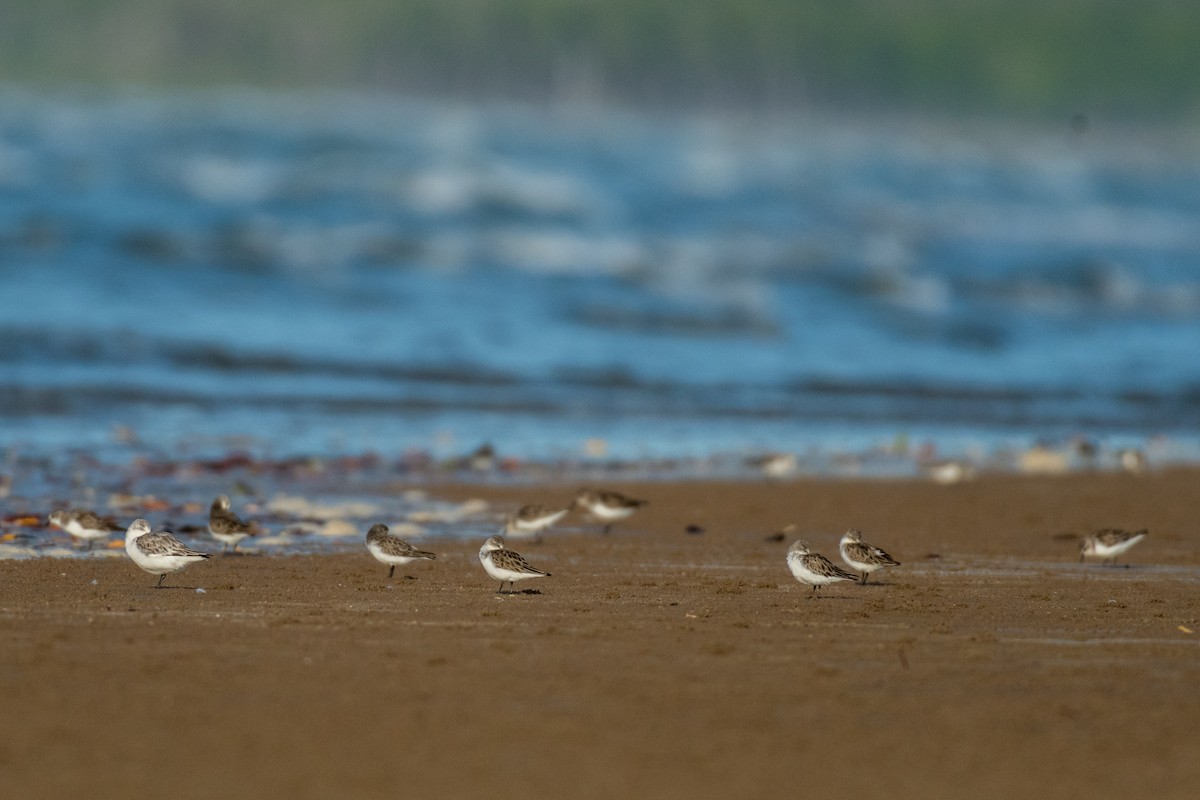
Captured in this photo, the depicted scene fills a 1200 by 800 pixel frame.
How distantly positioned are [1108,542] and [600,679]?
520cm

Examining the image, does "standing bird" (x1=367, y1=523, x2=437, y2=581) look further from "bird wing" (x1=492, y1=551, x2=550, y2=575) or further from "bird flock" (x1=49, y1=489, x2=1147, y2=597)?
"bird wing" (x1=492, y1=551, x2=550, y2=575)

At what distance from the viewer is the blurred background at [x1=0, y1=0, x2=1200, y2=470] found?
20.9m

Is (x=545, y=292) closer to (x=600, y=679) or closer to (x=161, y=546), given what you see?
(x=161, y=546)

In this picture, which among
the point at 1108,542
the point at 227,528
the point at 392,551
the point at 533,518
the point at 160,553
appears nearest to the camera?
the point at 160,553

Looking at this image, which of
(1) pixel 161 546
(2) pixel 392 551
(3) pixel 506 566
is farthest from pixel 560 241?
(1) pixel 161 546

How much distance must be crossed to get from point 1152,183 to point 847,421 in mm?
50532

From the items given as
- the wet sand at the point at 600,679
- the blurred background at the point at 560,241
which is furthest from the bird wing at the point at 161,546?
the blurred background at the point at 560,241

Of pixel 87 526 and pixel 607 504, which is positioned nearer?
pixel 87 526

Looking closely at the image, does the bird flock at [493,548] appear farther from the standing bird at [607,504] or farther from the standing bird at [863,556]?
the standing bird at [607,504]

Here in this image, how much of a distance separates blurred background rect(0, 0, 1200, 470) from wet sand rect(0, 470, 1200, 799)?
677cm

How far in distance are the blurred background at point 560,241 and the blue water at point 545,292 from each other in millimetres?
131

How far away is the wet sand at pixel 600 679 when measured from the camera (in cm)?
616

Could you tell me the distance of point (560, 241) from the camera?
39344 mm

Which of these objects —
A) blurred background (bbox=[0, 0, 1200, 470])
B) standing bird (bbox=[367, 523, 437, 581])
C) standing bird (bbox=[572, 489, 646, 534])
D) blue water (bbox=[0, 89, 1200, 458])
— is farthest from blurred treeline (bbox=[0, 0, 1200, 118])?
standing bird (bbox=[367, 523, 437, 581])
